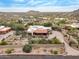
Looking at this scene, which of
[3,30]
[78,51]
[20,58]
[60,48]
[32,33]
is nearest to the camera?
[20,58]

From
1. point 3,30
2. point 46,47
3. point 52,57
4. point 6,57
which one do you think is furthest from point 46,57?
point 3,30

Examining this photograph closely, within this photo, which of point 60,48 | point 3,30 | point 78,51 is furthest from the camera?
point 3,30

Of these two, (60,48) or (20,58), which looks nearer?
(20,58)

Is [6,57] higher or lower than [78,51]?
higher

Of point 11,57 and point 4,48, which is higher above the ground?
point 11,57

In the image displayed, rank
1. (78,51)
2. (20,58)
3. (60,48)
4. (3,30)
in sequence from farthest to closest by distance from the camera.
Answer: (3,30) < (60,48) < (78,51) < (20,58)

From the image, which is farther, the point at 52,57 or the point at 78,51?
the point at 78,51

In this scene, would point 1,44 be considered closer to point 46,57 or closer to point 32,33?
point 32,33

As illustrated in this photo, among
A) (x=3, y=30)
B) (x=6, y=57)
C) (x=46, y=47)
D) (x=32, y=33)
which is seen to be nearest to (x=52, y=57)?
(x=6, y=57)

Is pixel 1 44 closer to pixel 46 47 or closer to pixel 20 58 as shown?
pixel 46 47
